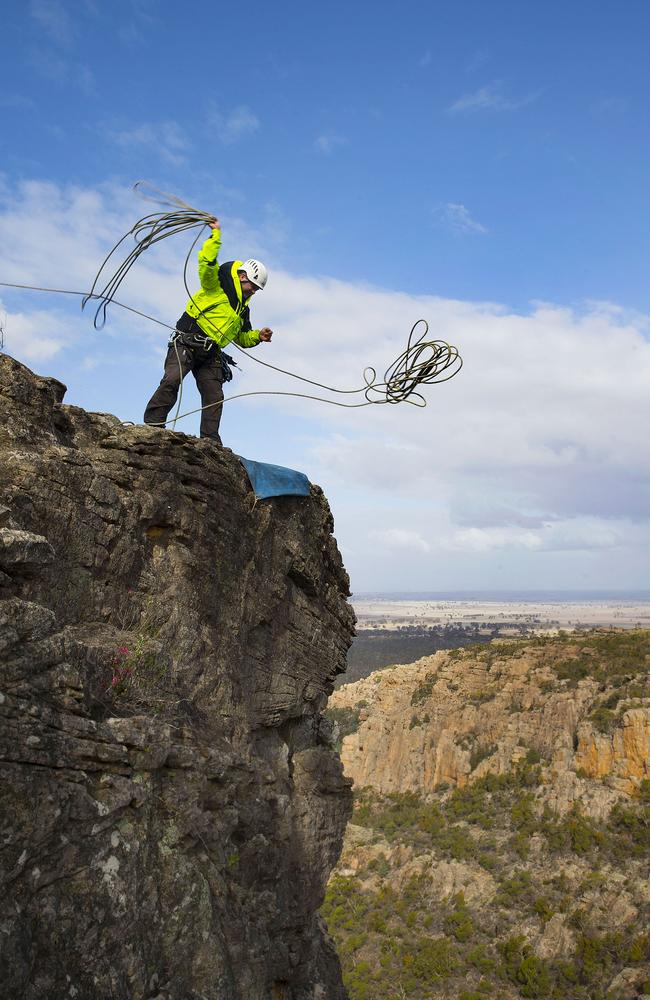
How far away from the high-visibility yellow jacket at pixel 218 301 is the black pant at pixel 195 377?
28 centimetres

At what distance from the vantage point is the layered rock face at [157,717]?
5.12m

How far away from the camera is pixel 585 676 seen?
43.3m

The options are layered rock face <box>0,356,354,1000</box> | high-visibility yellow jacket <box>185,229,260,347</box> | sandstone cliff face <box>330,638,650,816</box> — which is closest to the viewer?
layered rock face <box>0,356,354,1000</box>

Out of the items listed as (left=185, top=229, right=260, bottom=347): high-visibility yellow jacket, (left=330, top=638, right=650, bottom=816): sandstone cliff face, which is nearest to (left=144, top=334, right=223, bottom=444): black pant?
(left=185, top=229, right=260, bottom=347): high-visibility yellow jacket

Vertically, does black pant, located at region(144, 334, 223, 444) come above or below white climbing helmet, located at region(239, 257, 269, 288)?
below

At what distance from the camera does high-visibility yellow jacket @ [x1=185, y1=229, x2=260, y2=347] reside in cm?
942

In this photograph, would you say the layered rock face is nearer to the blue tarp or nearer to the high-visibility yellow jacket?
the blue tarp

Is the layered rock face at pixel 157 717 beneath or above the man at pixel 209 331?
beneath

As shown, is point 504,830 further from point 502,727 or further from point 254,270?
point 254,270

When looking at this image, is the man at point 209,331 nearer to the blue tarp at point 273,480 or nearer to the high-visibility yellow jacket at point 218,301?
the high-visibility yellow jacket at point 218,301

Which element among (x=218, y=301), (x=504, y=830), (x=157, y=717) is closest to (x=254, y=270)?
(x=218, y=301)

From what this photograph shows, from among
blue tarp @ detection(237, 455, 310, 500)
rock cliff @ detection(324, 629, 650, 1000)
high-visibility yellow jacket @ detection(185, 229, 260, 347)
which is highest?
high-visibility yellow jacket @ detection(185, 229, 260, 347)

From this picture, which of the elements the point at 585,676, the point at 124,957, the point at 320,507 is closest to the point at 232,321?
the point at 320,507

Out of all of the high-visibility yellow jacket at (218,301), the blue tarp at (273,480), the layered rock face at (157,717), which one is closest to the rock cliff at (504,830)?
the layered rock face at (157,717)
